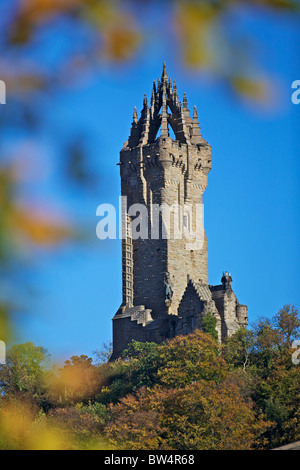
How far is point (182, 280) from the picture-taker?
59719 millimetres

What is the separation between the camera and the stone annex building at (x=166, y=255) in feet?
190

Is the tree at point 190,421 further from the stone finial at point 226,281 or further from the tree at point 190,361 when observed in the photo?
the stone finial at point 226,281

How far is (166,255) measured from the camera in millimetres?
59438

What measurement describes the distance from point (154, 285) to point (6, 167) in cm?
5505

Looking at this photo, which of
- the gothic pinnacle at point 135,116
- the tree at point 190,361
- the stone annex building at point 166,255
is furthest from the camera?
the gothic pinnacle at point 135,116

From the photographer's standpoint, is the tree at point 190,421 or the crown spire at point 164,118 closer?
the tree at point 190,421

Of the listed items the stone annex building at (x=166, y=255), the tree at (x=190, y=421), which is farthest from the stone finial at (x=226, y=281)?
the tree at (x=190, y=421)

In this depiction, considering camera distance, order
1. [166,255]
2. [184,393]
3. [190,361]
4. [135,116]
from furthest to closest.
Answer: [135,116] → [166,255] → [190,361] → [184,393]

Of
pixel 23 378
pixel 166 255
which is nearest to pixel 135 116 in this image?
pixel 166 255

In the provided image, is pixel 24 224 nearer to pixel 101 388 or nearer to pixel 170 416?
pixel 170 416

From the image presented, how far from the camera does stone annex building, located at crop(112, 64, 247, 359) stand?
190 feet

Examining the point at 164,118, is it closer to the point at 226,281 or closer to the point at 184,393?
the point at 226,281

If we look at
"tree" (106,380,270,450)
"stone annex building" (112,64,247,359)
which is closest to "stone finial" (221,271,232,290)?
"stone annex building" (112,64,247,359)

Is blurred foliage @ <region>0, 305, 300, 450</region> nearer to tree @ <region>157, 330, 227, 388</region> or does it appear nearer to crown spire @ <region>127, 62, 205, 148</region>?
tree @ <region>157, 330, 227, 388</region>
